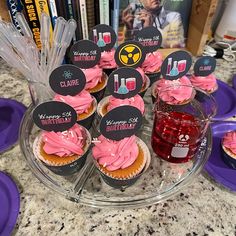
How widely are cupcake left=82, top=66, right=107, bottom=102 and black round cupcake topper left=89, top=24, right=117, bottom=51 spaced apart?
0.32 ft

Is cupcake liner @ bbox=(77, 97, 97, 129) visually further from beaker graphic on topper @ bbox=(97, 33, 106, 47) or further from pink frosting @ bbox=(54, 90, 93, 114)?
beaker graphic on topper @ bbox=(97, 33, 106, 47)

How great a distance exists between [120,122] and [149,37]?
0.46 metres

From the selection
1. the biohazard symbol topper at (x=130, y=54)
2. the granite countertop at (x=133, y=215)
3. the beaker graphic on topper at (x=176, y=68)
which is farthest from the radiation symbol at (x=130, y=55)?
Answer: the granite countertop at (x=133, y=215)

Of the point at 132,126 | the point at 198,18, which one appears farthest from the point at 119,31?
the point at 132,126

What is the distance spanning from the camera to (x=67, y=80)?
0.88 m

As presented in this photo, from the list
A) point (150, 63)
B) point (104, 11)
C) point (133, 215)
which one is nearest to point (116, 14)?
point (104, 11)

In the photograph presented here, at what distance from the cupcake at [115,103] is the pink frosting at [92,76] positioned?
0.09 meters

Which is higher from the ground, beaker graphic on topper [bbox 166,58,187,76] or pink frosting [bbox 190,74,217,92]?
beaker graphic on topper [bbox 166,58,187,76]

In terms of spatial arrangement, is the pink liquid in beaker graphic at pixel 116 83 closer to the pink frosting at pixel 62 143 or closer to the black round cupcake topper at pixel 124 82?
the black round cupcake topper at pixel 124 82

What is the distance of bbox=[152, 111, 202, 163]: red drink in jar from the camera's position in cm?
86

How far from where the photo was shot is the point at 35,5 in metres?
1.11

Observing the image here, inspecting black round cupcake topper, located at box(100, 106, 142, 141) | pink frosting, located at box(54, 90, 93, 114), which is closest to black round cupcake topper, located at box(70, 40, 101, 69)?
pink frosting, located at box(54, 90, 93, 114)

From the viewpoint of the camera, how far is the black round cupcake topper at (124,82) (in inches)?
34.8

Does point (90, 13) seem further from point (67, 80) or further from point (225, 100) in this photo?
point (225, 100)
